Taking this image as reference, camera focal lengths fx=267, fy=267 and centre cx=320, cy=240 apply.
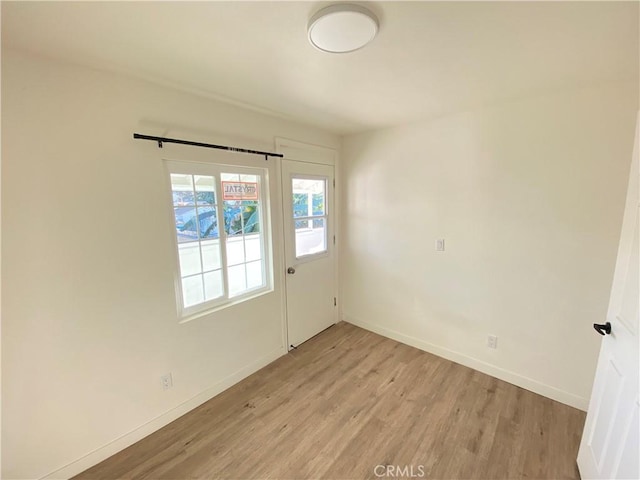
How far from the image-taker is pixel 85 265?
152 cm

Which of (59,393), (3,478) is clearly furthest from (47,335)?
(3,478)

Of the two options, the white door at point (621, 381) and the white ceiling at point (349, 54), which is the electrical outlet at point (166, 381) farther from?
the white door at point (621, 381)

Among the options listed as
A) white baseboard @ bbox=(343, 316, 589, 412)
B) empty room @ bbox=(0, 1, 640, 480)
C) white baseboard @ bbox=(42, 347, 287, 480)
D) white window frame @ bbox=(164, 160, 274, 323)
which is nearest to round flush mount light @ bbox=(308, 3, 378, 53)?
empty room @ bbox=(0, 1, 640, 480)

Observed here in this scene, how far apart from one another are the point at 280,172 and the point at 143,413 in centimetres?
211

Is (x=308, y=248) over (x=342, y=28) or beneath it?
beneath

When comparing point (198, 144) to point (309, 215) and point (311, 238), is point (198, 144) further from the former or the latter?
point (311, 238)

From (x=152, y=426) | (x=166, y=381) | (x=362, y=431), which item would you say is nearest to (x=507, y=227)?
(x=362, y=431)

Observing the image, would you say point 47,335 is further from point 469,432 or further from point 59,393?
point 469,432

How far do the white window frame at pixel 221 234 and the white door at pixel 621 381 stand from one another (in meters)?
2.28

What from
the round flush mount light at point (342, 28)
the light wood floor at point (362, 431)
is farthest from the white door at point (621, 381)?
the round flush mount light at point (342, 28)

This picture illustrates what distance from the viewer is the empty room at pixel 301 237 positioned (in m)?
1.24

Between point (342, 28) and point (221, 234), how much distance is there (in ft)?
5.26

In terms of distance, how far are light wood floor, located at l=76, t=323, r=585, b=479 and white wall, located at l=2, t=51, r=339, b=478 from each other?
0.28 meters

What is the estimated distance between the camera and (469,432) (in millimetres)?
1822
